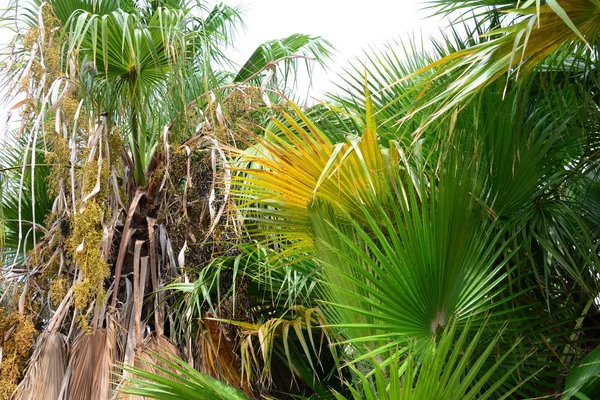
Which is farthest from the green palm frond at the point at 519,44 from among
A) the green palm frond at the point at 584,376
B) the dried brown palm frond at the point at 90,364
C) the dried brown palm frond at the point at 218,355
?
the dried brown palm frond at the point at 90,364

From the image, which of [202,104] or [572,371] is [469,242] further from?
[202,104]

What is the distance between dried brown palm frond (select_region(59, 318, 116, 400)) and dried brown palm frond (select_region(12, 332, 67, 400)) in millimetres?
94

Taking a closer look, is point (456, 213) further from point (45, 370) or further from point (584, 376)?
point (45, 370)

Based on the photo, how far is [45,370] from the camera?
390cm

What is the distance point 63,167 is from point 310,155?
5.37ft

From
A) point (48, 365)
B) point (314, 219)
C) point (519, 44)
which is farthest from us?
point (48, 365)

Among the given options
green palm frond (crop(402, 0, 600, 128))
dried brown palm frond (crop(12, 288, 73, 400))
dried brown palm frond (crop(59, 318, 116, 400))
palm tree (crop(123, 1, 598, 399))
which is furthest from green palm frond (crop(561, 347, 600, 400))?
dried brown palm frond (crop(12, 288, 73, 400))

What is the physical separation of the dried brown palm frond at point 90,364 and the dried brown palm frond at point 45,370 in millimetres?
94

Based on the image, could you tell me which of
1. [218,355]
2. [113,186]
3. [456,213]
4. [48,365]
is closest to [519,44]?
[456,213]

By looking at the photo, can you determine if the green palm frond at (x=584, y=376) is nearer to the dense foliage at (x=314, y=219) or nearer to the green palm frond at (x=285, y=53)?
the dense foliage at (x=314, y=219)

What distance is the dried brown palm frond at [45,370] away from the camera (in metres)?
3.84

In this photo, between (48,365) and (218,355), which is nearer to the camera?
(218,355)

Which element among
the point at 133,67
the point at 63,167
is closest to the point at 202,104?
the point at 133,67

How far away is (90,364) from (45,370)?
0.28 meters
